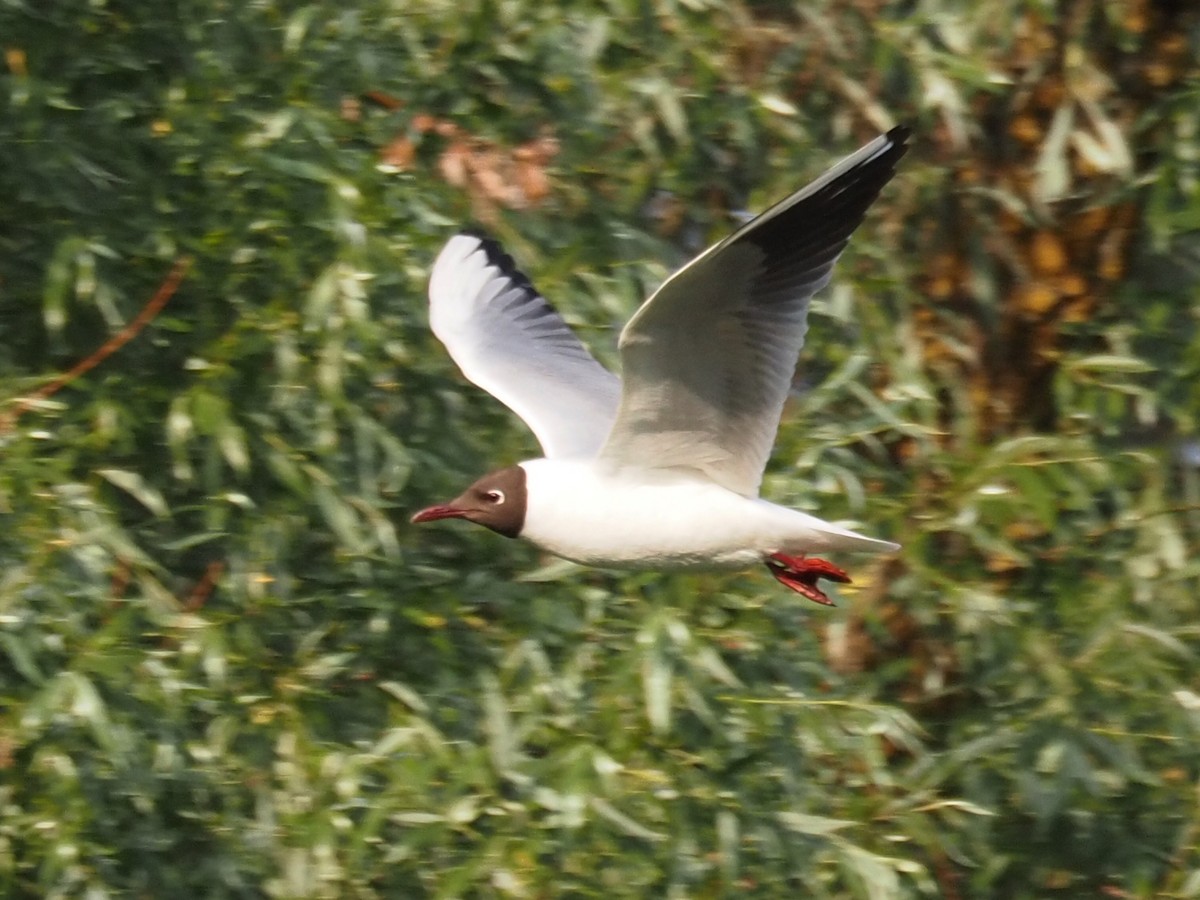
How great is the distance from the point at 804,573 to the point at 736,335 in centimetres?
44

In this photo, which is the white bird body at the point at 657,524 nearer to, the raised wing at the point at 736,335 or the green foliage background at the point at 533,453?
the raised wing at the point at 736,335

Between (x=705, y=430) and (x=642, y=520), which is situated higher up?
(x=705, y=430)

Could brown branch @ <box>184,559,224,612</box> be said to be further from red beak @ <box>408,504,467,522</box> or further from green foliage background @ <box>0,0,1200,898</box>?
red beak @ <box>408,504,467,522</box>

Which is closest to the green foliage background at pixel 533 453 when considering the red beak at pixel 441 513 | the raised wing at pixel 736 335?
the red beak at pixel 441 513

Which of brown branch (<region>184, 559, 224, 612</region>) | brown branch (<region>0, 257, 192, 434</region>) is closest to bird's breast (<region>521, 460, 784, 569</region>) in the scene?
brown branch (<region>184, 559, 224, 612</region>)

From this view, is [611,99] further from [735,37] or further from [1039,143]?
[1039,143]

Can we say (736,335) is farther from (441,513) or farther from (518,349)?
(518,349)

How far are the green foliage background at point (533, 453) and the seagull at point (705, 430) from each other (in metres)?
0.16

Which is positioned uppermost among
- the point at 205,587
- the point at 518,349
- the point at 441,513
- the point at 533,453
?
the point at 518,349

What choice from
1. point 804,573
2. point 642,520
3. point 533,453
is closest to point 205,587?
point 533,453

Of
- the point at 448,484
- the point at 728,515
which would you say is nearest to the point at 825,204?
the point at 728,515

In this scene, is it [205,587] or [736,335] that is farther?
[205,587]

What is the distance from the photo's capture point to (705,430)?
121 inches

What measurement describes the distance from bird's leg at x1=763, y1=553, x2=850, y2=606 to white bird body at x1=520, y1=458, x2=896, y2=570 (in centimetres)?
6
